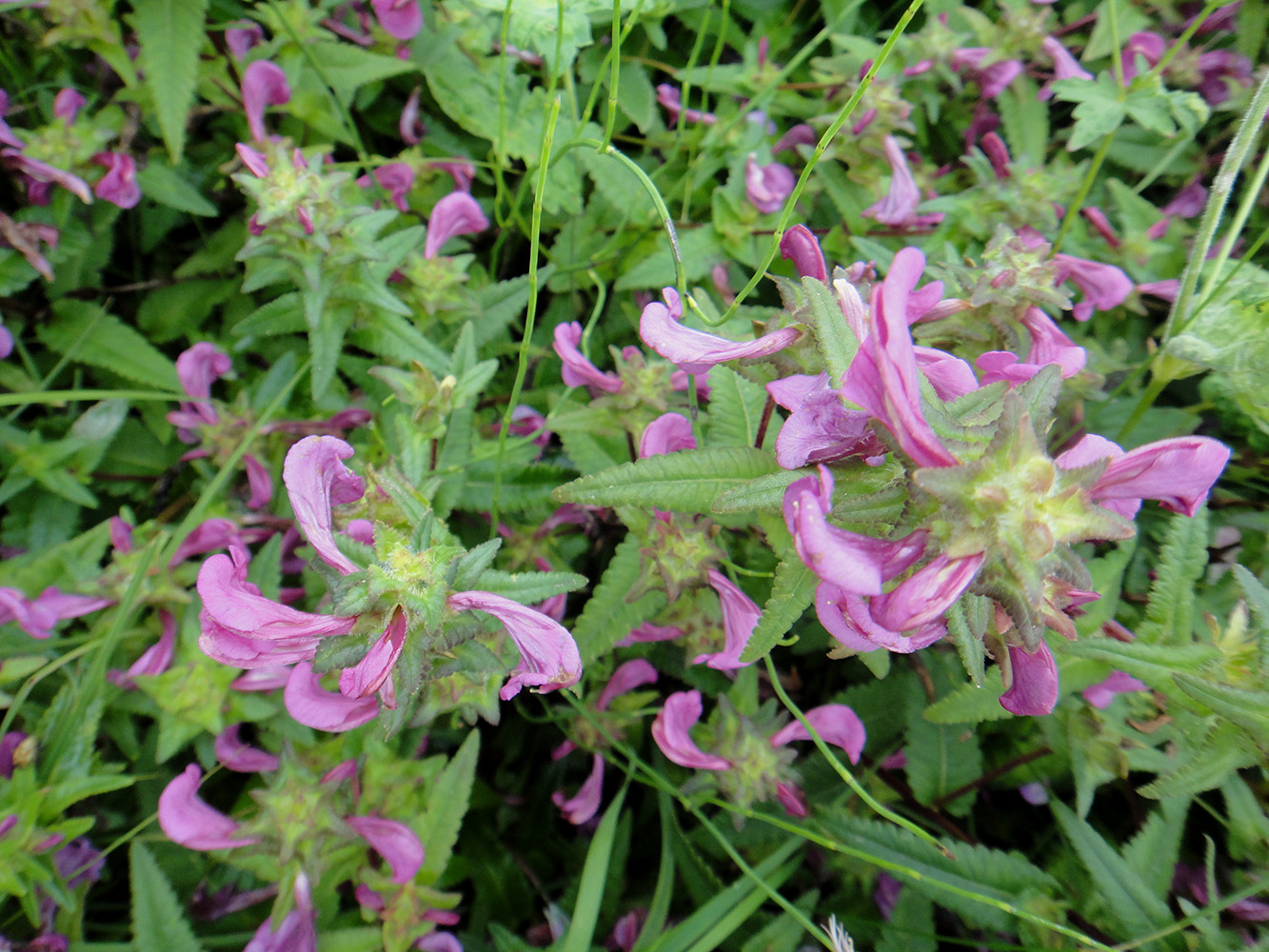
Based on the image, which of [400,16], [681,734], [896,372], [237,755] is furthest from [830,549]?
[400,16]

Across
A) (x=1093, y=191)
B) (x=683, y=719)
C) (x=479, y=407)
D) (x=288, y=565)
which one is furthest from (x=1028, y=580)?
(x=1093, y=191)

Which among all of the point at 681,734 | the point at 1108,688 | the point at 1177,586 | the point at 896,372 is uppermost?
the point at 896,372

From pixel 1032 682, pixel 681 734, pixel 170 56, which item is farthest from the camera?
pixel 170 56

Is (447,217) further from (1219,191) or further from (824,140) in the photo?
(1219,191)

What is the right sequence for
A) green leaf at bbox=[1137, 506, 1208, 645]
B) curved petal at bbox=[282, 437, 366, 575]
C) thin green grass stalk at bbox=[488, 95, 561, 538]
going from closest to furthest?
curved petal at bbox=[282, 437, 366, 575] < thin green grass stalk at bbox=[488, 95, 561, 538] < green leaf at bbox=[1137, 506, 1208, 645]

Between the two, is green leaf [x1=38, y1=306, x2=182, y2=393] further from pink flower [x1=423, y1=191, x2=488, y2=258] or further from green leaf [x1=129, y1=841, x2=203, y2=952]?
green leaf [x1=129, y1=841, x2=203, y2=952]

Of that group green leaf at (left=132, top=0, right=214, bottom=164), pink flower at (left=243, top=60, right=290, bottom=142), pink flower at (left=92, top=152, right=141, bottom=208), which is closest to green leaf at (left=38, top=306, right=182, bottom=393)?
pink flower at (left=92, top=152, right=141, bottom=208)

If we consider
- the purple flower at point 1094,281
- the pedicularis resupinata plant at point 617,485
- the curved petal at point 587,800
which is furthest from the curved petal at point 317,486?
the purple flower at point 1094,281

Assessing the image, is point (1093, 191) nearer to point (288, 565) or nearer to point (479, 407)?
point (479, 407)
